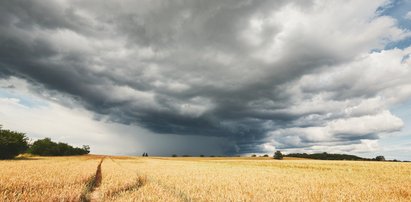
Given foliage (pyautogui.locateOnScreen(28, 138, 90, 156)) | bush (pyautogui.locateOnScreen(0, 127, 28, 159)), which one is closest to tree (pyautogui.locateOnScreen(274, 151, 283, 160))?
bush (pyautogui.locateOnScreen(0, 127, 28, 159))

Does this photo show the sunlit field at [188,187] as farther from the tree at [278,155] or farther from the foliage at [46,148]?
the foliage at [46,148]

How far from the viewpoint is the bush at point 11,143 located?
5106cm

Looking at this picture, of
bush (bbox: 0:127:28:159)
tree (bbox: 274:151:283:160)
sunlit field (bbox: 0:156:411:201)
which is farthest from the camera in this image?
tree (bbox: 274:151:283:160)

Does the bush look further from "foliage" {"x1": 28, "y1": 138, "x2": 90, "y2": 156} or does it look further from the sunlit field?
"foliage" {"x1": 28, "y1": 138, "x2": 90, "y2": 156}

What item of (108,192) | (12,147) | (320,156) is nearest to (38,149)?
(12,147)

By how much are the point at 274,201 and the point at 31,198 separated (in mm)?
6016

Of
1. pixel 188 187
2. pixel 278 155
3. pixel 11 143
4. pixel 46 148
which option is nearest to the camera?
pixel 188 187

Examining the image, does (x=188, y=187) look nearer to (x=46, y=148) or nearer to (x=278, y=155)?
(x=278, y=155)

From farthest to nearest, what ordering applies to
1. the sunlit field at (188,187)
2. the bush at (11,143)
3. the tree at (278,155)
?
the tree at (278,155) → the bush at (11,143) → the sunlit field at (188,187)

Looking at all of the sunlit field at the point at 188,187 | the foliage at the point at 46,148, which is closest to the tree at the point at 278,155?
the foliage at the point at 46,148

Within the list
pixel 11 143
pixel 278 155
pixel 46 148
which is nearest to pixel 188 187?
pixel 11 143

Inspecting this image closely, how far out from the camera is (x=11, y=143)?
172 ft

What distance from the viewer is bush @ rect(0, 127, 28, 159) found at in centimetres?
5106

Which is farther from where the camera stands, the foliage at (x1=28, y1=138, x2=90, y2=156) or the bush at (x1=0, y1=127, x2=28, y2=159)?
the foliage at (x1=28, y1=138, x2=90, y2=156)
